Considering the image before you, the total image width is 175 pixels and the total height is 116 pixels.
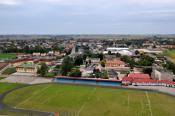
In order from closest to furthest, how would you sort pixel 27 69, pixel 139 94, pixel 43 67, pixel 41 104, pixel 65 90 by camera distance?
1. pixel 41 104
2. pixel 139 94
3. pixel 65 90
4. pixel 43 67
5. pixel 27 69

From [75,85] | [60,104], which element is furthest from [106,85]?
[60,104]

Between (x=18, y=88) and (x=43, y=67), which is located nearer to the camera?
(x=18, y=88)

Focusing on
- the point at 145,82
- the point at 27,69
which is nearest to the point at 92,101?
the point at 145,82

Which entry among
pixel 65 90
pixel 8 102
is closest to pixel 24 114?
pixel 8 102

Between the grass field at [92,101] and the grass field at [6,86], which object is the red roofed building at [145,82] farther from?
the grass field at [6,86]

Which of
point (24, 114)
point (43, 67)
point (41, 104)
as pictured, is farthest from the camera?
point (43, 67)

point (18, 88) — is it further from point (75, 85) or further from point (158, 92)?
point (158, 92)

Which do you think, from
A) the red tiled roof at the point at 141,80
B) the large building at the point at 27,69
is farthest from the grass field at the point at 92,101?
the large building at the point at 27,69

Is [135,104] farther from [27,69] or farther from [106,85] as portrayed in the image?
[27,69]

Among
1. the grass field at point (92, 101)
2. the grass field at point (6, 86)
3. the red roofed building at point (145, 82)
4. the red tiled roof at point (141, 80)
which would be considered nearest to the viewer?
the grass field at point (92, 101)
